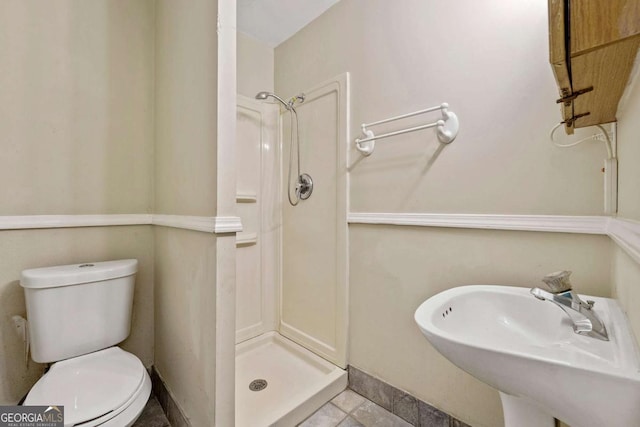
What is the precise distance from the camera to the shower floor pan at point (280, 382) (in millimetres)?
1344

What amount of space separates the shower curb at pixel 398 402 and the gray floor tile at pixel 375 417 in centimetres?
2

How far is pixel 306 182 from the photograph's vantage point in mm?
1942

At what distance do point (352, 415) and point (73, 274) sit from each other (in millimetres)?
1500

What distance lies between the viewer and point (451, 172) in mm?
1244

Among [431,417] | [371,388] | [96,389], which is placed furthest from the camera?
[371,388]

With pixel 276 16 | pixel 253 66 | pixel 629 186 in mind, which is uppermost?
pixel 276 16

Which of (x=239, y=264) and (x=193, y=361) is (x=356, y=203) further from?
(x=193, y=361)

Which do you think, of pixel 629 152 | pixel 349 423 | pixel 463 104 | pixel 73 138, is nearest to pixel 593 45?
pixel 629 152

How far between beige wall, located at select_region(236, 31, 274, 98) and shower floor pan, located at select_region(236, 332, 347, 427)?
193 cm

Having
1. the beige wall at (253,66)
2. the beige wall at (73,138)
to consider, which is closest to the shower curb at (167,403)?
the beige wall at (73,138)

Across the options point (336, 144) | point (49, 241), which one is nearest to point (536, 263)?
point (336, 144)

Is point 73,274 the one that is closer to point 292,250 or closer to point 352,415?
point 292,250

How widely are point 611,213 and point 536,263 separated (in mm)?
276

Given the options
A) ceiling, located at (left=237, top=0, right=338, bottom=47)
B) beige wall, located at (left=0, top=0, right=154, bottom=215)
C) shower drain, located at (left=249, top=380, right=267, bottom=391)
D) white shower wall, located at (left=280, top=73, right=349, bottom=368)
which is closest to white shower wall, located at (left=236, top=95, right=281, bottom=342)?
white shower wall, located at (left=280, top=73, right=349, bottom=368)
